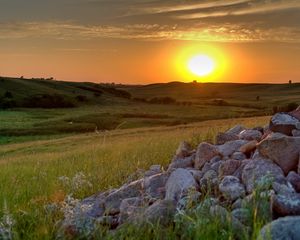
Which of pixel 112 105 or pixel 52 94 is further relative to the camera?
pixel 52 94

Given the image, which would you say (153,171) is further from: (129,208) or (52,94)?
(52,94)

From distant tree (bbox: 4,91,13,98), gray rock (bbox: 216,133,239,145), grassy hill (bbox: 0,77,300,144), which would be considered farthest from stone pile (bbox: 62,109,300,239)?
distant tree (bbox: 4,91,13,98)

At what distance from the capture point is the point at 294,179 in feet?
20.3

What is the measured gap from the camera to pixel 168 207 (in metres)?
5.85

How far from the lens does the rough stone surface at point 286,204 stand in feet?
17.9

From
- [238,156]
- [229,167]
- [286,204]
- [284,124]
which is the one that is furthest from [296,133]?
[286,204]

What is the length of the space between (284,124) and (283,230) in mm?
3234

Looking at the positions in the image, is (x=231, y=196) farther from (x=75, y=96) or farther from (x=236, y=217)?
(x=75, y=96)

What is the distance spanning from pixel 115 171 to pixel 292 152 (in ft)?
12.0

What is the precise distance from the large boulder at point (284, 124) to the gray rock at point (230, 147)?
0.50 meters

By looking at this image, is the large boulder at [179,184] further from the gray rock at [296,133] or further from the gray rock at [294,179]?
the gray rock at [296,133]

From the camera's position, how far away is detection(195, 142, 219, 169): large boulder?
7.59 meters

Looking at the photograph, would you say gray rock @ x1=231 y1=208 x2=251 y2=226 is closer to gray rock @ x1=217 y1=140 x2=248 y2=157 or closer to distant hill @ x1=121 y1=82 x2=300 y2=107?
gray rock @ x1=217 y1=140 x2=248 y2=157

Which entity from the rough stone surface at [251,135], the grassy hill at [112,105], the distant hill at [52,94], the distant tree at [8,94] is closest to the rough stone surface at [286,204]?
the rough stone surface at [251,135]
